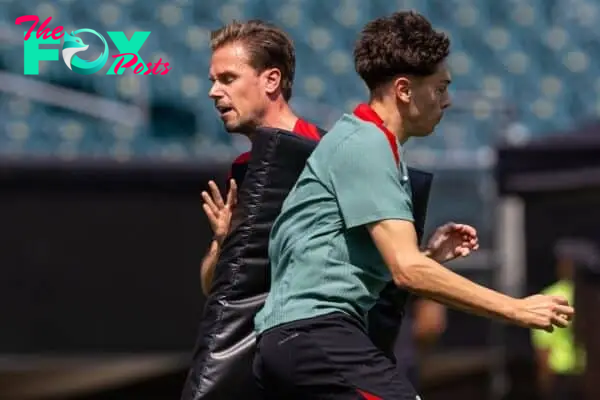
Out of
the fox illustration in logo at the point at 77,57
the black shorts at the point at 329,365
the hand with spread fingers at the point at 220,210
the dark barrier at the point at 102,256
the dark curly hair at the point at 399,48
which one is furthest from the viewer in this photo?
the fox illustration in logo at the point at 77,57

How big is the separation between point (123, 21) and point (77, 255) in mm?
3519

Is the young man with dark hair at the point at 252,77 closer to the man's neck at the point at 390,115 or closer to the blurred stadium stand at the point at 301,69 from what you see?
the man's neck at the point at 390,115

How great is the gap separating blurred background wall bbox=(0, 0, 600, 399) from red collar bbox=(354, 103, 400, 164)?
4.71 meters

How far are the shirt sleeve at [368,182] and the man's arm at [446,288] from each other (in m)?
0.03

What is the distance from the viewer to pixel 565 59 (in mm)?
11211

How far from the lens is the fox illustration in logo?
9.03 metres

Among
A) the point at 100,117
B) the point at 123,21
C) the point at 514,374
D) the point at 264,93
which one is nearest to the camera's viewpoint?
the point at 264,93

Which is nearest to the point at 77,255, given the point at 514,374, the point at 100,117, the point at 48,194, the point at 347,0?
the point at 48,194

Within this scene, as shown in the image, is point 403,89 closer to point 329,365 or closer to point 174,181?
point 329,365

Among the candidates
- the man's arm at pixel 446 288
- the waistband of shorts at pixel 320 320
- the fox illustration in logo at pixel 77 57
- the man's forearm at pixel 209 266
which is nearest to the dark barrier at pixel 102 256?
the fox illustration in logo at pixel 77 57

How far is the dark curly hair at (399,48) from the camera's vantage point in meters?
3.26

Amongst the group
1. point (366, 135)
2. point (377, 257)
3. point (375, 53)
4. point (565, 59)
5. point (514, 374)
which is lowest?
point (514, 374)

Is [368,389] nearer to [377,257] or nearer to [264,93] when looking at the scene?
[377,257]

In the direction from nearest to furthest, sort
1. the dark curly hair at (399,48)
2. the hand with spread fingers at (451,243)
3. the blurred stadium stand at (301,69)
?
1. the dark curly hair at (399,48)
2. the hand with spread fingers at (451,243)
3. the blurred stadium stand at (301,69)
